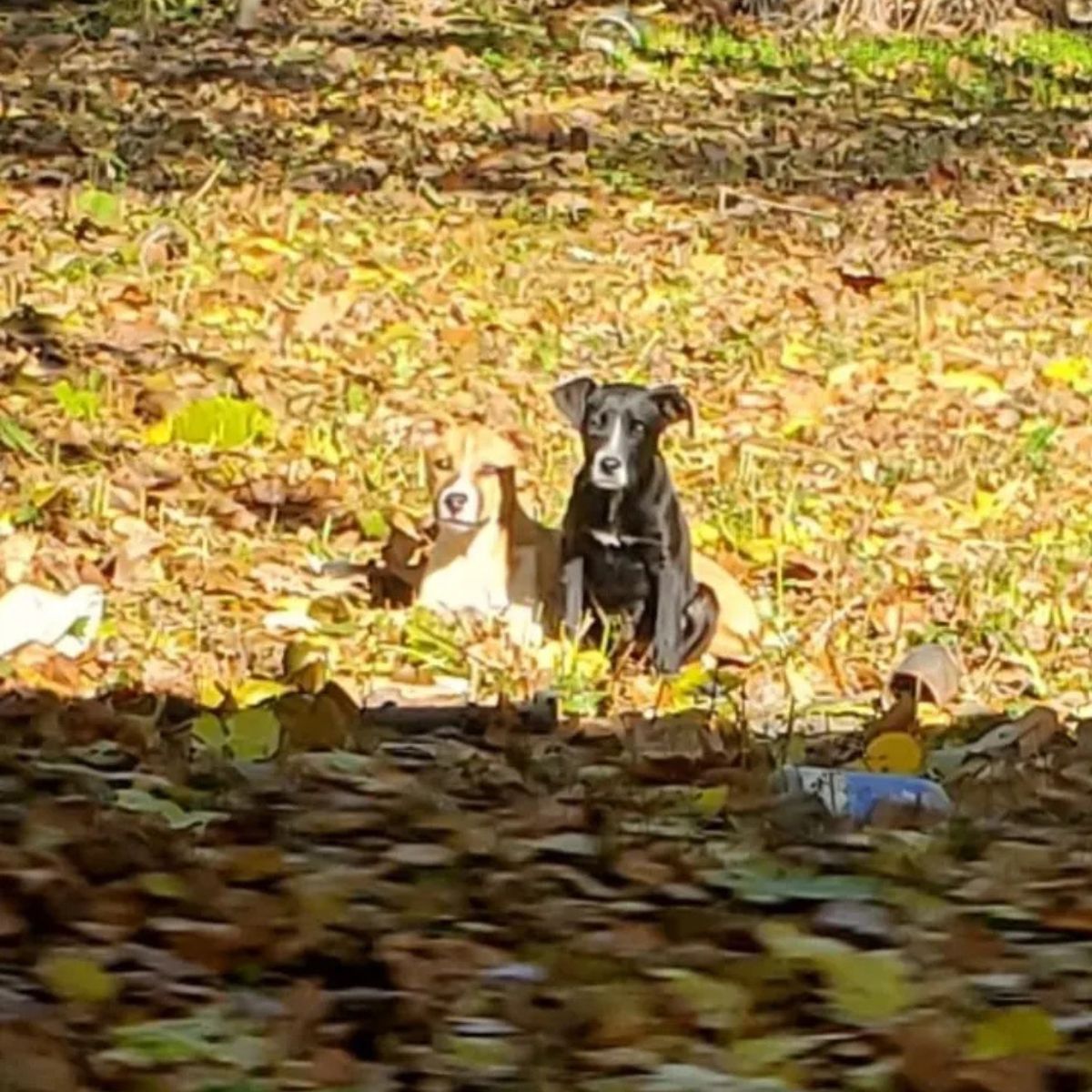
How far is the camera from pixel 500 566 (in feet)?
21.7

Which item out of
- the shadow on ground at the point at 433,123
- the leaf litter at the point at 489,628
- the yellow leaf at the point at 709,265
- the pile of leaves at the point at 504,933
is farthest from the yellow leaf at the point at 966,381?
the pile of leaves at the point at 504,933

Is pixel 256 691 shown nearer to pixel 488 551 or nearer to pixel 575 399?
pixel 488 551

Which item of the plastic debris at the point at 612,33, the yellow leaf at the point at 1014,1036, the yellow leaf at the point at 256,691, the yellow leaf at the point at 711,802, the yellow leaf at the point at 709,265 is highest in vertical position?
the plastic debris at the point at 612,33

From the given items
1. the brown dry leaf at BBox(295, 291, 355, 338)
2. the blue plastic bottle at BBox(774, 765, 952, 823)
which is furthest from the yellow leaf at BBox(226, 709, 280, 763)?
the brown dry leaf at BBox(295, 291, 355, 338)

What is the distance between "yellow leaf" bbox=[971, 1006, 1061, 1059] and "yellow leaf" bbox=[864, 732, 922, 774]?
6.45ft

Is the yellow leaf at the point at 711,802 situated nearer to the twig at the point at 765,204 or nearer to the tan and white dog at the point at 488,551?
the tan and white dog at the point at 488,551

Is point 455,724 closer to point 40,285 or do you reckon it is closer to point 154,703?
point 154,703

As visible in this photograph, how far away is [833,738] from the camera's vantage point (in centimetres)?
563

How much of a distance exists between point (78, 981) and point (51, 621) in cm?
274

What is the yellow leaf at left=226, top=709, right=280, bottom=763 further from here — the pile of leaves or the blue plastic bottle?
the blue plastic bottle

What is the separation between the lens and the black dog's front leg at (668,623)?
20.8 feet

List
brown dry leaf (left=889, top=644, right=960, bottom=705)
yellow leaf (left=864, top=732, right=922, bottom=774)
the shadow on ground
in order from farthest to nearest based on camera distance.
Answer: the shadow on ground < brown dry leaf (left=889, top=644, right=960, bottom=705) < yellow leaf (left=864, top=732, right=922, bottom=774)

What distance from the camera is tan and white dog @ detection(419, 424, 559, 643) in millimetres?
6535

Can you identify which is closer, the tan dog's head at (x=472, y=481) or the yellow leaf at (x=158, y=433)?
the tan dog's head at (x=472, y=481)
